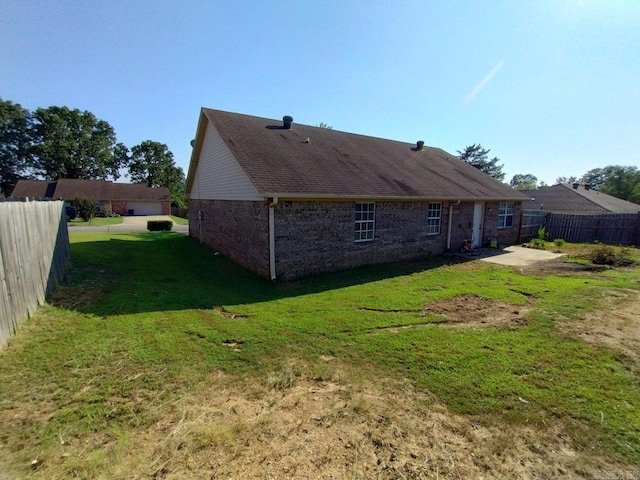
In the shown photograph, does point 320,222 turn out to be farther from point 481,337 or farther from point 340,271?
point 481,337

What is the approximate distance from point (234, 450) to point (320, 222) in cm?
765

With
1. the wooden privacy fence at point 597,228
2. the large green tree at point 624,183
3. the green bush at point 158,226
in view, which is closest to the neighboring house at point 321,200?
the wooden privacy fence at point 597,228

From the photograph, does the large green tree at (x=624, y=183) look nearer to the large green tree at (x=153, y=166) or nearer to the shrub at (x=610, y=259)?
the shrub at (x=610, y=259)

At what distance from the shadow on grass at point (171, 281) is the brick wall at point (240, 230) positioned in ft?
1.49

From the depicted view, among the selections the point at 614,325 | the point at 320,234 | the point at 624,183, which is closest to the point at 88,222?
the point at 320,234

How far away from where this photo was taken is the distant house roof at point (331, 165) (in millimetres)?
10025

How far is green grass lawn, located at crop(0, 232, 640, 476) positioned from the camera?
138 inches

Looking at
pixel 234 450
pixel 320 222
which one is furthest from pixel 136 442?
pixel 320 222

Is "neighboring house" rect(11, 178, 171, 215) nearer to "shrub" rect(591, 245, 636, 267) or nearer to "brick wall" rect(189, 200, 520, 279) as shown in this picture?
"brick wall" rect(189, 200, 520, 279)

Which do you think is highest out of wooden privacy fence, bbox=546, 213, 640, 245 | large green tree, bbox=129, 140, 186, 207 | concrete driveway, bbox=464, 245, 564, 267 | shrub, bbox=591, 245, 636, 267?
large green tree, bbox=129, 140, 186, 207

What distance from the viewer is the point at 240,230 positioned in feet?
36.8

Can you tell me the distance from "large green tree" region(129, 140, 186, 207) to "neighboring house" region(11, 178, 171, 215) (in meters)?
13.0

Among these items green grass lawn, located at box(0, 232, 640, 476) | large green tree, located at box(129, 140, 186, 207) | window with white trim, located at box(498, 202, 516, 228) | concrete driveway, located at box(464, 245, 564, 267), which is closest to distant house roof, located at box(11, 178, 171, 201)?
large green tree, located at box(129, 140, 186, 207)

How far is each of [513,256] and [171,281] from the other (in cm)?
1423
